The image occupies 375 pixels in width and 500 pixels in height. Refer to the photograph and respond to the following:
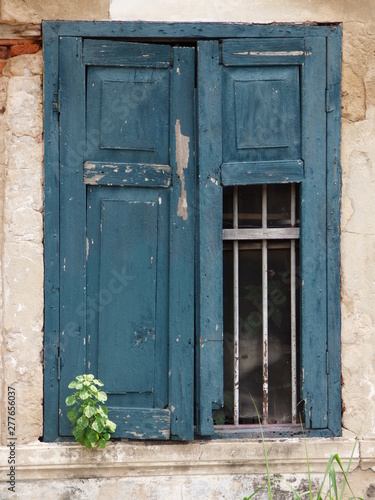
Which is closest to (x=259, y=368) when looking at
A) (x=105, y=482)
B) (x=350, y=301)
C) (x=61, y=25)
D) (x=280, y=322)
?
(x=280, y=322)

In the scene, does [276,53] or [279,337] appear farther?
[279,337]

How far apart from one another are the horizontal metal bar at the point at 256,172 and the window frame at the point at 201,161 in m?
0.24

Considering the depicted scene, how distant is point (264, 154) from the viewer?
12.2ft

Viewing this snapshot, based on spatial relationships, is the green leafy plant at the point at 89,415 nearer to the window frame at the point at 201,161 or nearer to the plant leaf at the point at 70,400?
the plant leaf at the point at 70,400

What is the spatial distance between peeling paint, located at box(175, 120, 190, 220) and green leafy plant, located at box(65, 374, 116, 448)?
100 centimetres

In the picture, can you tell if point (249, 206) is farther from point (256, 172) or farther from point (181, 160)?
point (181, 160)

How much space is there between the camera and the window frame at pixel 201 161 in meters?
3.64

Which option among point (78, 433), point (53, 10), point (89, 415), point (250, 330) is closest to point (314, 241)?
point (250, 330)

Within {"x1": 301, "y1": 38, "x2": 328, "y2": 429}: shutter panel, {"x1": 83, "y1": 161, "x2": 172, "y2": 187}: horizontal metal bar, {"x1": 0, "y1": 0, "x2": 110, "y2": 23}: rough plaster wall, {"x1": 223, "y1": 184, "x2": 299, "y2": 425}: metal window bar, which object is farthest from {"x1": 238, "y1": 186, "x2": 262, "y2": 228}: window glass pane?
{"x1": 0, "y1": 0, "x2": 110, "y2": 23}: rough plaster wall

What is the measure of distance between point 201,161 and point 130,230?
1.75 ft

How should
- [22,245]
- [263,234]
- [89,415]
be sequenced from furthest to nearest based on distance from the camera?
1. [263,234]
2. [22,245]
3. [89,415]

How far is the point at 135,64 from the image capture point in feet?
12.0

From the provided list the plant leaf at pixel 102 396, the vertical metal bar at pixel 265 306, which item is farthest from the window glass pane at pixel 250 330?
the plant leaf at pixel 102 396

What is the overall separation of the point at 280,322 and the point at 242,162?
92 cm
